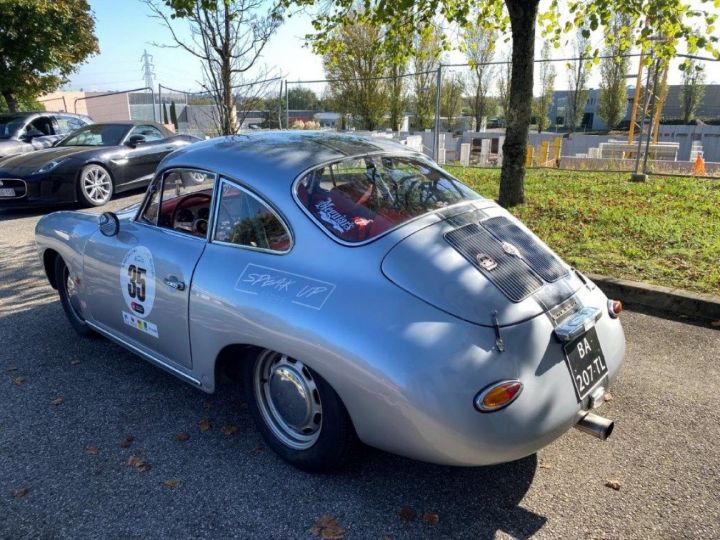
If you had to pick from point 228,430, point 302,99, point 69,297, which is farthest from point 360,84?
point 228,430

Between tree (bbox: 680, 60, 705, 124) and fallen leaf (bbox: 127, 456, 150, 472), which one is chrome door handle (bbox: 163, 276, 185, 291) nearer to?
fallen leaf (bbox: 127, 456, 150, 472)

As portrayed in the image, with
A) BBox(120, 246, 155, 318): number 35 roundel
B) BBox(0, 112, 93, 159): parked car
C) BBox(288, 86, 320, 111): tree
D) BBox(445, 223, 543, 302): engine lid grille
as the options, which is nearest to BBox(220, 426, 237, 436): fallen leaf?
BBox(120, 246, 155, 318): number 35 roundel

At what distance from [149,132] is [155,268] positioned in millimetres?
8394

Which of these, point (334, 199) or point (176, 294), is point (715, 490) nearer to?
point (334, 199)

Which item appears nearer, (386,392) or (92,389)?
(386,392)

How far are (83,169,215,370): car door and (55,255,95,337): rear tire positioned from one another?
47 centimetres

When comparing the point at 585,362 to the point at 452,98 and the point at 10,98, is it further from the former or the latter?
the point at 452,98

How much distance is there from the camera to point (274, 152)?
3125 mm

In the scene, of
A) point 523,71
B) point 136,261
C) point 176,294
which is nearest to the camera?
point 176,294

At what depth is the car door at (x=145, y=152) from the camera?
9984 mm

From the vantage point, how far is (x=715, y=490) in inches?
99.1

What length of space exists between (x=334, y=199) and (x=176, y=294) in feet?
3.43

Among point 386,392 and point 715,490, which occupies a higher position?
point 386,392

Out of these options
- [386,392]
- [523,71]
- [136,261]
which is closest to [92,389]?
[136,261]
